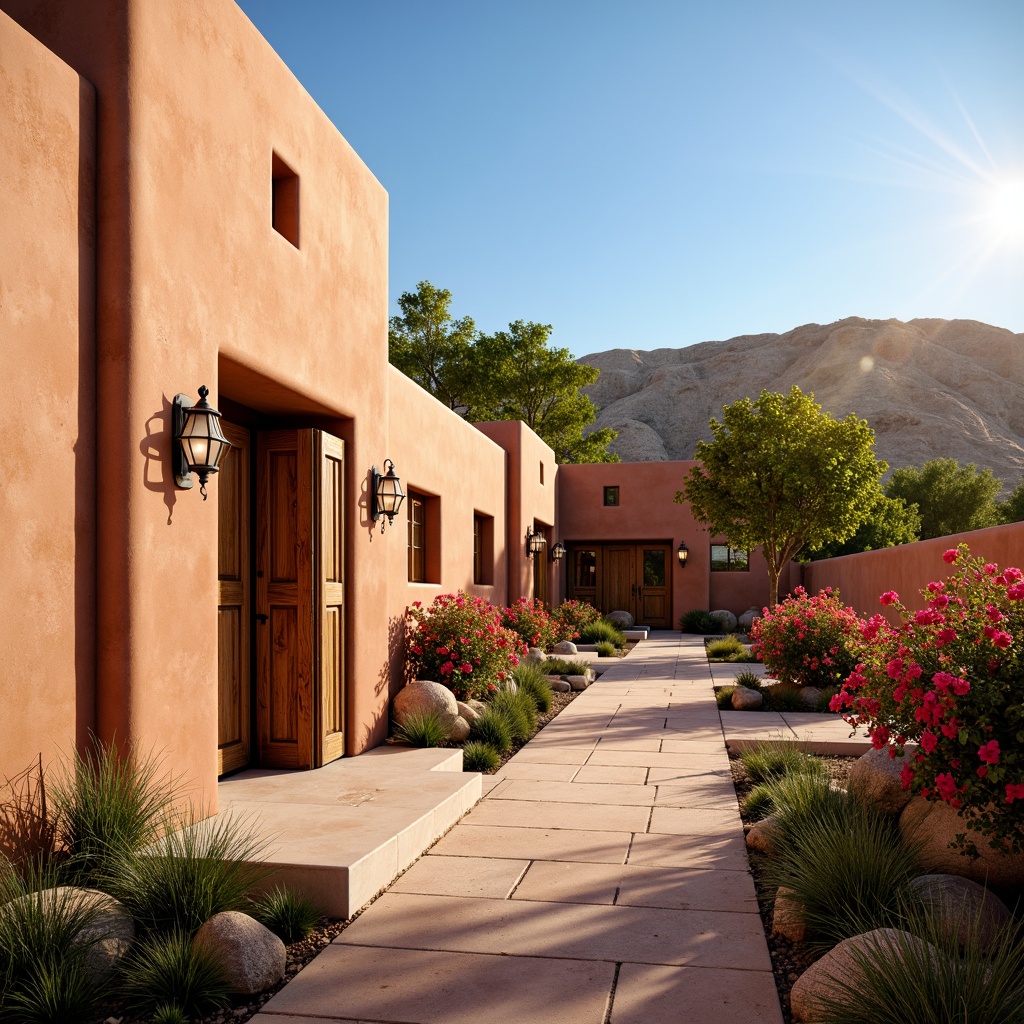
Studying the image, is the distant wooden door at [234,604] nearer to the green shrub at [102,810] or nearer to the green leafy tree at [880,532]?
the green shrub at [102,810]

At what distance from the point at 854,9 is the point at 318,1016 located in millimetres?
10807

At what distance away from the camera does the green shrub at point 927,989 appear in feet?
7.95

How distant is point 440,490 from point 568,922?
6.97 meters

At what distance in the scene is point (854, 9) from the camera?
32.2 feet

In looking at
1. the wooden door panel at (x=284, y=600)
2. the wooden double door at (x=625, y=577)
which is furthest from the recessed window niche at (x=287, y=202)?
the wooden double door at (x=625, y=577)

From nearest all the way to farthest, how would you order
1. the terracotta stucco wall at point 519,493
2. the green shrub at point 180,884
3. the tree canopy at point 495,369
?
1. the green shrub at point 180,884
2. the terracotta stucco wall at point 519,493
3. the tree canopy at point 495,369

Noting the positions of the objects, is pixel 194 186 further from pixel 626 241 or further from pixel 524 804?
pixel 626 241

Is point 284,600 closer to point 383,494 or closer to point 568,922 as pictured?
point 383,494

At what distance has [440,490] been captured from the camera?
10.3 m

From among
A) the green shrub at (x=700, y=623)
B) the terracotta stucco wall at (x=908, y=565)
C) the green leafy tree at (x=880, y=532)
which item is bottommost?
the green shrub at (x=700, y=623)

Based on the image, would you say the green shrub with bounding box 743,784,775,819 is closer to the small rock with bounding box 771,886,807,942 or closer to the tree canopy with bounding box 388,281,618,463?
the small rock with bounding box 771,886,807,942

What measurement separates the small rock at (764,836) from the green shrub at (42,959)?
10.2ft

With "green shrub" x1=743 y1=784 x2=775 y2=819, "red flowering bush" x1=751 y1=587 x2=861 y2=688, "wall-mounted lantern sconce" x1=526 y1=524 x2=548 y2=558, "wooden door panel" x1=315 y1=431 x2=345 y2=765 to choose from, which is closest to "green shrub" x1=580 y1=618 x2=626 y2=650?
"wall-mounted lantern sconce" x1=526 y1=524 x2=548 y2=558

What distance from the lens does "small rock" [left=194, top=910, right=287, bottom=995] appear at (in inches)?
121
